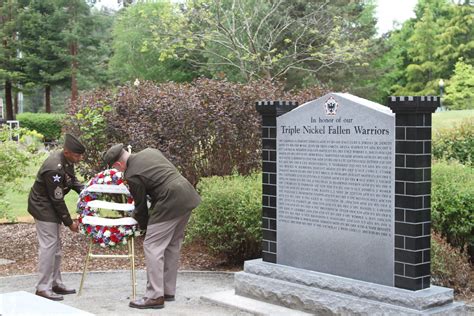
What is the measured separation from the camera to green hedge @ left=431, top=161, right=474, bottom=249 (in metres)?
8.52

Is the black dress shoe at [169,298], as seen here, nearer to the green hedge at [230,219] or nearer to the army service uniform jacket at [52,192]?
the army service uniform jacket at [52,192]

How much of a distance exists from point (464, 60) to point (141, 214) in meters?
45.6

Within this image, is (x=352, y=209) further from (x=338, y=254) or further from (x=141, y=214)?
(x=141, y=214)

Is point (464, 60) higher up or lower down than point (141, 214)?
higher up

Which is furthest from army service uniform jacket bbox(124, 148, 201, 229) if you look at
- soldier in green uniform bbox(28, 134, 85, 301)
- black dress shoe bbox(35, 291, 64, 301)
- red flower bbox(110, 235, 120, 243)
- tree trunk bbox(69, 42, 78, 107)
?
tree trunk bbox(69, 42, 78, 107)

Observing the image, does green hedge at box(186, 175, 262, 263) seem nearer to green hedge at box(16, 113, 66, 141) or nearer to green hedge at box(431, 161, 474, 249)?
green hedge at box(431, 161, 474, 249)

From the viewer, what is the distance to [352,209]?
6797mm

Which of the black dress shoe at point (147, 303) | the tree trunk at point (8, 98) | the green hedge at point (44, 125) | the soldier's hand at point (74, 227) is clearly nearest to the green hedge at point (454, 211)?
the black dress shoe at point (147, 303)

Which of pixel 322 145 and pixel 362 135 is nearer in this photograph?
A: pixel 362 135

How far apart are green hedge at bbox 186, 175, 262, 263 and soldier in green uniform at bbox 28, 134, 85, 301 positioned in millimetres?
1927

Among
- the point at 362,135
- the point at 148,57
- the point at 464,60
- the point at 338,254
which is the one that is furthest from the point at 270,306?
the point at 464,60

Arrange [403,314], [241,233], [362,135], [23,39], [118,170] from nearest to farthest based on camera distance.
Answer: [403,314], [362,135], [118,170], [241,233], [23,39]

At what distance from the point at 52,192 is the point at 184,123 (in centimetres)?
371

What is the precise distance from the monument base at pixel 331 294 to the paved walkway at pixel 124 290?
424 mm
